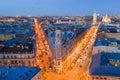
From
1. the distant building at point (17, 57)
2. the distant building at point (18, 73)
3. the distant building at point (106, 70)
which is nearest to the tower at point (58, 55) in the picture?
the distant building at point (17, 57)

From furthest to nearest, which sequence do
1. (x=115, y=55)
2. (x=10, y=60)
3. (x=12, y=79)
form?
(x=10, y=60) < (x=115, y=55) < (x=12, y=79)

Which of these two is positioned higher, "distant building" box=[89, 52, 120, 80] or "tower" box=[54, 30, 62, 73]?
"distant building" box=[89, 52, 120, 80]

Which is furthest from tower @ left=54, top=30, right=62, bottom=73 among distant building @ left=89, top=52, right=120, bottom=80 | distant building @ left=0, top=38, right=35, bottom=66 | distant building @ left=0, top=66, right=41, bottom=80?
distant building @ left=0, top=66, right=41, bottom=80

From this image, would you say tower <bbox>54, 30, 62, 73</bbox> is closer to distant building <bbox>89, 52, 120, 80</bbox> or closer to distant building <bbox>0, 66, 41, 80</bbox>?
distant building <bbox>89, 52, 120, 80</bbox>

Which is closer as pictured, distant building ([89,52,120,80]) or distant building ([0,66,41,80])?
distant building ([0,66,41,80])

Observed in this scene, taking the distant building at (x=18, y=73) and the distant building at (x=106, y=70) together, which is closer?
the distant building at (x=18, y=73)

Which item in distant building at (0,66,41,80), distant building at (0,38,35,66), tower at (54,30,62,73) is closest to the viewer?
distant building at (0,66,41,80)

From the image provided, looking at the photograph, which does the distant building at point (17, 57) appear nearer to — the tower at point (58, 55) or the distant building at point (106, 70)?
the tower at point (58, 55)

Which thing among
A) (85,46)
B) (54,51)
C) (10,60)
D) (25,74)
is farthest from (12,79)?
(85,46)

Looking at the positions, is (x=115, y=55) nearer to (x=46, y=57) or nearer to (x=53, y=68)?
(x=53, y=68)

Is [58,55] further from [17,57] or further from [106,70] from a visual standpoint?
[106,70]

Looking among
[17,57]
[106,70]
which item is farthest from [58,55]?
[106,70]
